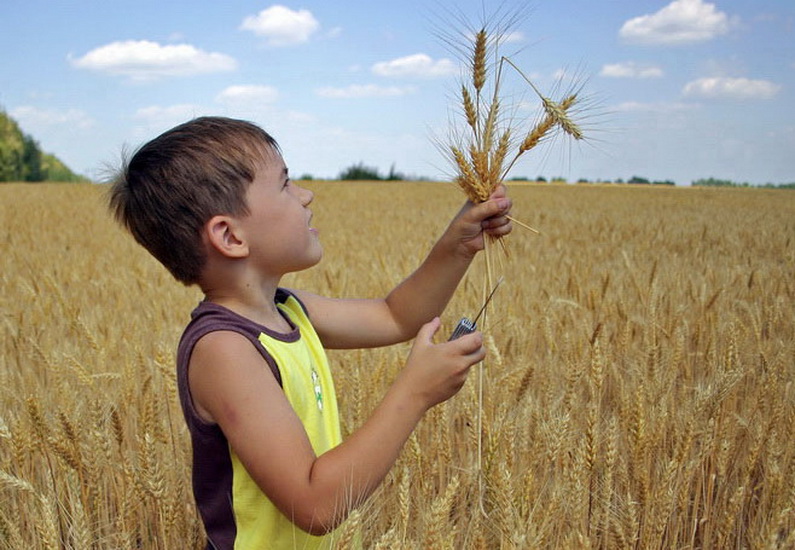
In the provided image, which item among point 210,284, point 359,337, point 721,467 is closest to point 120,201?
point 210,284

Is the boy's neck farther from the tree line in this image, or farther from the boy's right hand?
the tree line

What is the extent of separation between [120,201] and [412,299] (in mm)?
674

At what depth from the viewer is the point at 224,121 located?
1390 millimetres

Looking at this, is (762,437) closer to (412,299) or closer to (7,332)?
(412,299)

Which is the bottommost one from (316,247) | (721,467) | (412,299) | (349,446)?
(721,467)

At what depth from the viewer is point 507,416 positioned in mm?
1983

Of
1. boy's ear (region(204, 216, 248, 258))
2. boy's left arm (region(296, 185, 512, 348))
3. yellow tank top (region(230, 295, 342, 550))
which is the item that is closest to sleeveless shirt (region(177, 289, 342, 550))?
yellow tank top (region(230, 295, 342, 550))

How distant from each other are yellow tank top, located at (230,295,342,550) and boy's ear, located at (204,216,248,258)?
0.52ft

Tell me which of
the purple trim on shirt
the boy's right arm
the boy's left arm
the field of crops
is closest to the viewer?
the boy's right arm

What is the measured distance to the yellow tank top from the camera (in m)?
1.27

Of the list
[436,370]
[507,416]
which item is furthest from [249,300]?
[507,416]

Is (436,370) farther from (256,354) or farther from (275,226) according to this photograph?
(275,226)

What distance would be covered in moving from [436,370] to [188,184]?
1.85 feet

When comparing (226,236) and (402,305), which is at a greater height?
(226,236)
